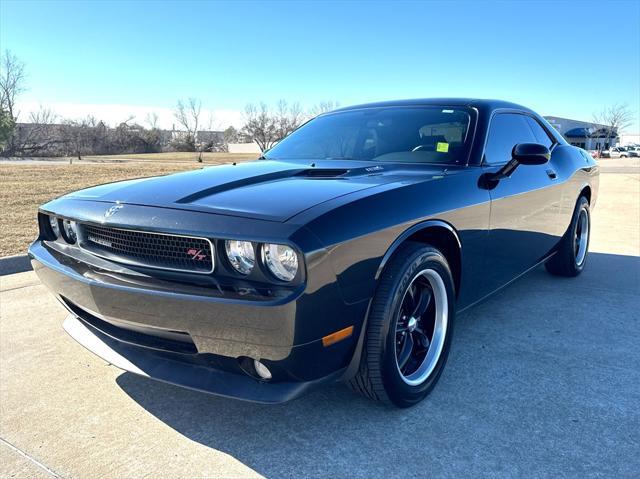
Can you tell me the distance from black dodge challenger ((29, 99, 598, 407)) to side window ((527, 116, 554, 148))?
108 centimetres

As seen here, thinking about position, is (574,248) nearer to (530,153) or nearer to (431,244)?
(530,153)

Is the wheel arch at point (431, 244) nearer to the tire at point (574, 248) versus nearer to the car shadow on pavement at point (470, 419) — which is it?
the car shadow on pavement at point (470, 419)

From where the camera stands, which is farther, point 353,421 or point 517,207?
point 517,207

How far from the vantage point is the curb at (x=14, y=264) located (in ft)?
16.6

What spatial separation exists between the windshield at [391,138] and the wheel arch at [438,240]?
58cm

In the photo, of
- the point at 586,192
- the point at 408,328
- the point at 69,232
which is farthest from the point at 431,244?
the point at 586,192

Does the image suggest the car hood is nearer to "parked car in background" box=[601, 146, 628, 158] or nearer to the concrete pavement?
the concrete pavement

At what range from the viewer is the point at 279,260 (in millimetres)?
1866

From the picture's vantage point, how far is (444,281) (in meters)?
2.54

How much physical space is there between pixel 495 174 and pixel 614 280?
2478 millimetres

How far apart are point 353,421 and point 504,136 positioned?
218 centimetres

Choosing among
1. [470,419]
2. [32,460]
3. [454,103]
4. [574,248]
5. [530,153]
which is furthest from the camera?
[574,248]

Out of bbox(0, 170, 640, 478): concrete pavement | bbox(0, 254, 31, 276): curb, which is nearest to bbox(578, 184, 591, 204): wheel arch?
bbox(0, 170, 640, 478): concrete pavement

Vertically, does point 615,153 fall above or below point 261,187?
below
